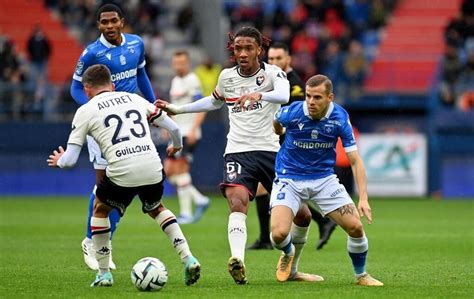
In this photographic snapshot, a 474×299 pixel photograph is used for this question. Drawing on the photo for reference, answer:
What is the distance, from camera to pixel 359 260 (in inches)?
386

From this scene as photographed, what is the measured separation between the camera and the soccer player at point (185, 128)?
18.3 m

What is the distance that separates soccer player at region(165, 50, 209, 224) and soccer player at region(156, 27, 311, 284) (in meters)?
7.28

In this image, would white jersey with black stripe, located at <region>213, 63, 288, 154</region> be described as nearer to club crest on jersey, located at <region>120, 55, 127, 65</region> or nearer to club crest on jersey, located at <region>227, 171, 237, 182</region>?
club crest on jersey, located at <region>227, 171, 237, 182</region>

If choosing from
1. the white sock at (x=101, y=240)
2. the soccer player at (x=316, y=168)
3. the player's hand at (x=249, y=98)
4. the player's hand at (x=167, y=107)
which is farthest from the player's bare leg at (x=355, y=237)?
the white sock at (x=101, y=240)

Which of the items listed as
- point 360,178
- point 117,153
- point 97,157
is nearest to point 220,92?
point 97,157

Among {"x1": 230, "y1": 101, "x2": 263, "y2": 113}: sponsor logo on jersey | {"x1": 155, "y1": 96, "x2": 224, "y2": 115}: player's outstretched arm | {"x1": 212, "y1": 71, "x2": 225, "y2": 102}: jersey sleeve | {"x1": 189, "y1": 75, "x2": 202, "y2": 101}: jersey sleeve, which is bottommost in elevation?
{"x1": 189, "y1": 75, "x2": 202, "y2": 101}: jersey sleeve

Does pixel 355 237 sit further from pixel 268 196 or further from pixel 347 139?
pixel 268 196

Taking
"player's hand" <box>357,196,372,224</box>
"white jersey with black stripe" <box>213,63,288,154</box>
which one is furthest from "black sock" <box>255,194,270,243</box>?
"player's hand" <box>357,196,372,224</box>

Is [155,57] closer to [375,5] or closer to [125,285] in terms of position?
[375,5]

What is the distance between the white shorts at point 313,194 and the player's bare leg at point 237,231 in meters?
0.33

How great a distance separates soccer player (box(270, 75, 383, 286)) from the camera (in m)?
9.77

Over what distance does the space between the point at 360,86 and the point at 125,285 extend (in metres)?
17.8

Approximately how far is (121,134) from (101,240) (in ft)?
3.25

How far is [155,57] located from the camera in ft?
100
